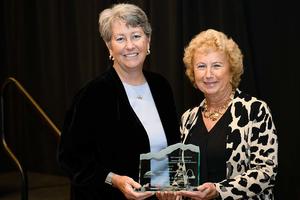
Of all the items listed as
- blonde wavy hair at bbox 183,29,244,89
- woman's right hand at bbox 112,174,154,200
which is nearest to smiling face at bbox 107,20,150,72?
blonde wavy hair at bbox 183,29,244,89

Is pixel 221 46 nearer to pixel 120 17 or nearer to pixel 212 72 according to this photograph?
pixel 212 72

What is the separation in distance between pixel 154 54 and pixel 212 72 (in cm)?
258

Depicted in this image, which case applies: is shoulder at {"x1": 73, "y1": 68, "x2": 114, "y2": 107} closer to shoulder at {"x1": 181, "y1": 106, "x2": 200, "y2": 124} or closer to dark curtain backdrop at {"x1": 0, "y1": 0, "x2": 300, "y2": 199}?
shoulder at {"x1": 181, "y1": 106, "x2": 200, "y2": 124}

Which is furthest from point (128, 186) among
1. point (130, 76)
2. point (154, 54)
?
point (154, 54)

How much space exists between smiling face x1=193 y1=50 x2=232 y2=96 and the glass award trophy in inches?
17.3

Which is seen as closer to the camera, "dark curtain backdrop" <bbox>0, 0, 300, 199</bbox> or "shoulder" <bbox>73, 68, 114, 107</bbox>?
"shoulder" <bbox>73, 68, 114, 107</bbox>

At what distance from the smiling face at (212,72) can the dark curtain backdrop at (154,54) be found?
154cm

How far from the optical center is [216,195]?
2322mm

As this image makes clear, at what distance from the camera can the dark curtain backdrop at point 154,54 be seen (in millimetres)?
3926

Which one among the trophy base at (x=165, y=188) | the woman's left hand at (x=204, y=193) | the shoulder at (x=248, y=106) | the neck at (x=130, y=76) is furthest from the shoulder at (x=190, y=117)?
the trophy base at (x=165, y=188)

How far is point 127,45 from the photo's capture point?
2.40m

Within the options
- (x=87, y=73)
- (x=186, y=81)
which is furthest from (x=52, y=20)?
(x=186, y=81)

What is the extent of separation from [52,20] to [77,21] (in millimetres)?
620

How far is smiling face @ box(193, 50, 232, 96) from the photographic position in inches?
98.2
